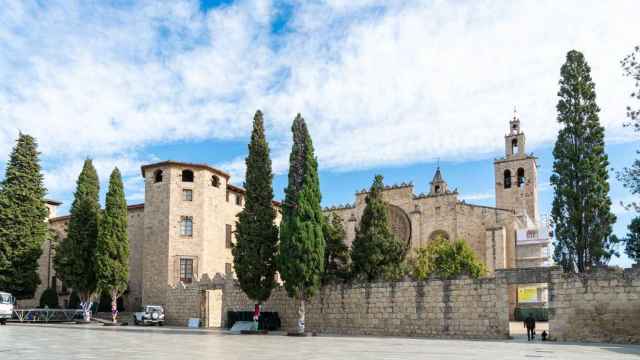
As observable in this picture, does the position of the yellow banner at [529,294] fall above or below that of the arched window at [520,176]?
below

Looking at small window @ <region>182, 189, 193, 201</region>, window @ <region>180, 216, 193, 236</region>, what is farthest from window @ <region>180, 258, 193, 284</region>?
small window @ <region>182, 189, 193, 201</region>

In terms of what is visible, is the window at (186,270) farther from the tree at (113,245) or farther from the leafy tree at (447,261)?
the leafy tree at (447,261)

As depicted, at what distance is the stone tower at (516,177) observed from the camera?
50.7m

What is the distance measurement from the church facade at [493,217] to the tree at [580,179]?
1710 centimetres

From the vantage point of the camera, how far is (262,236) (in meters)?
27.2

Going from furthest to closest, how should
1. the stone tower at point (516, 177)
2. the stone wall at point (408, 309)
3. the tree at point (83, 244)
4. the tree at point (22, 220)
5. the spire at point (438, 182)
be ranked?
1. the spire at point (438, 182)
2. the stone tower at point (516, 177)
3. the tree at point (22, 220)
4. the tree at point (83, 244)
5. the stone wall at point (408, 309)

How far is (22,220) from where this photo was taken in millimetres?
39281

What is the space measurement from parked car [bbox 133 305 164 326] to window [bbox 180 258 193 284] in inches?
120

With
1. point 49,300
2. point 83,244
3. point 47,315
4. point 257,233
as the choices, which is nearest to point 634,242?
point 257,233

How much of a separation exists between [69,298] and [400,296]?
29003 millimetres

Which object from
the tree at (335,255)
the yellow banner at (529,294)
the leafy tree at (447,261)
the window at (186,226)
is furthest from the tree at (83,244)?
the yellow banner at (529,294)

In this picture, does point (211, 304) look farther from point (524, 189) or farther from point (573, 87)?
point (524, 189)

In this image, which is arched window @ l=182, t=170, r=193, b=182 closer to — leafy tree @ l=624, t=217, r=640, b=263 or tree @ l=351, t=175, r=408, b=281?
tree @ l=351, t=175, r=408, b=281

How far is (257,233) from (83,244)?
16.5 metres
